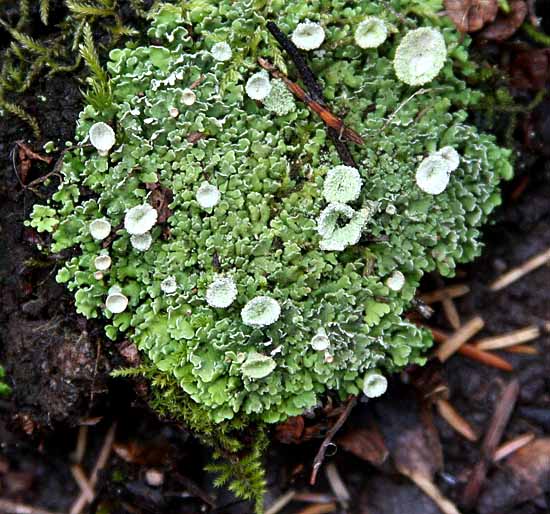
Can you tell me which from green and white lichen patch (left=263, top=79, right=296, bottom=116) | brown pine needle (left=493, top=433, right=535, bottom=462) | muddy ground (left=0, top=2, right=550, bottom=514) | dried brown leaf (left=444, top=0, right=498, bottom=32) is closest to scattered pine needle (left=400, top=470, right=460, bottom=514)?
muddy ground (left=0, top=2, right=550, bottom=514)

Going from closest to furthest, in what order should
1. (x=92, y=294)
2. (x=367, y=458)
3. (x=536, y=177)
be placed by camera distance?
1. (x=92, y=294)
2. (x=367, y=458)
3. (x=536, y=177)

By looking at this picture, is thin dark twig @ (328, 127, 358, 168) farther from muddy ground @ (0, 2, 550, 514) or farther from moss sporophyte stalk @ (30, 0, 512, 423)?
muddy ground @ (0, 2, 550, 514)

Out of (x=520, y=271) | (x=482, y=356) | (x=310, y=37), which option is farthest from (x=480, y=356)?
(x=310, y=37)

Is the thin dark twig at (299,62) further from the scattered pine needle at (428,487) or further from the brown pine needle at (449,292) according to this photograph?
the scattered pine needle at (428,487)

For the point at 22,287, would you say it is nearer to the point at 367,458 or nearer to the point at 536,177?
the point at 367,458

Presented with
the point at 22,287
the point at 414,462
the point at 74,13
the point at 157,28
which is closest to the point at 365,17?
the point at 157,28

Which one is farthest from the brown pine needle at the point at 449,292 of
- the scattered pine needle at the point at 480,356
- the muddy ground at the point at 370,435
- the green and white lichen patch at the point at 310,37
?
the green and white lichen patch at the point at 310,37

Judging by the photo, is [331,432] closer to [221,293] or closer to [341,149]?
[221,293]
